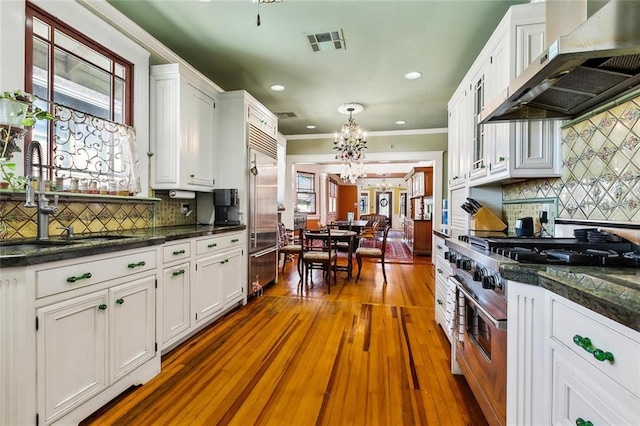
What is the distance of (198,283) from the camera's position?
2609 millimetres

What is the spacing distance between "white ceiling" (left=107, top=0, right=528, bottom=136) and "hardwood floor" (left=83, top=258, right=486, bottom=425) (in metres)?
2.77

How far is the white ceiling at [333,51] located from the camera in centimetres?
243

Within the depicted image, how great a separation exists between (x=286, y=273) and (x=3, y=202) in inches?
153

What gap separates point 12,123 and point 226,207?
203cm

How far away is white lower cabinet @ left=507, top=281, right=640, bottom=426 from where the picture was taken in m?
0.72

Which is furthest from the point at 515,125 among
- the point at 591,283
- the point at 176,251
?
the point at 176,251

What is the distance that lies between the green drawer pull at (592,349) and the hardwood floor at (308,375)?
40.3 inches

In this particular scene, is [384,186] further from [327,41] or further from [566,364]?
[566,364]

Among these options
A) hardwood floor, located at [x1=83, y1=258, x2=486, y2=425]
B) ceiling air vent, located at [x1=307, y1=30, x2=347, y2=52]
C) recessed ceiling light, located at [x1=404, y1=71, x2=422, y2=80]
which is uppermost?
recessed ceiling light, located at [x1=404, y1=71, x2=422, y2=80]

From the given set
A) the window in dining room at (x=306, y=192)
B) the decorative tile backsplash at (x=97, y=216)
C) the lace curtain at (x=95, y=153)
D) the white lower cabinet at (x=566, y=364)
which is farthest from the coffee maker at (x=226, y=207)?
the window in dining room at (x=306, y=192)

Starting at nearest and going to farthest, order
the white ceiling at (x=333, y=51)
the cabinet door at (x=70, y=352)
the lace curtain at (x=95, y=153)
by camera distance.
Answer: the cabinet door at (x=70, y=352) → the lace curtain at (x=95, y=153) → the white ceiling at (x=333, y=51)

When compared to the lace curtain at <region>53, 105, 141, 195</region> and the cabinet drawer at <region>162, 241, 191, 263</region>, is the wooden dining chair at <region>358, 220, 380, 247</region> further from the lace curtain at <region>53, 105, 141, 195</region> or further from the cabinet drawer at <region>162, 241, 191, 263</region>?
the lace curtain at <region>53, 105, 141, 195</region>

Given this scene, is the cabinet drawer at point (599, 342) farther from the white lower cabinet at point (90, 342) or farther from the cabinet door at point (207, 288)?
the cabinet door at point (207, 288)

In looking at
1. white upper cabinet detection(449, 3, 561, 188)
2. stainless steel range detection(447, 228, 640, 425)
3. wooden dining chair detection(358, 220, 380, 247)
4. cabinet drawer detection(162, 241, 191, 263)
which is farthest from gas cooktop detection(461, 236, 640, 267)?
wooden dining chair detection(358, 220, 380, 247)
